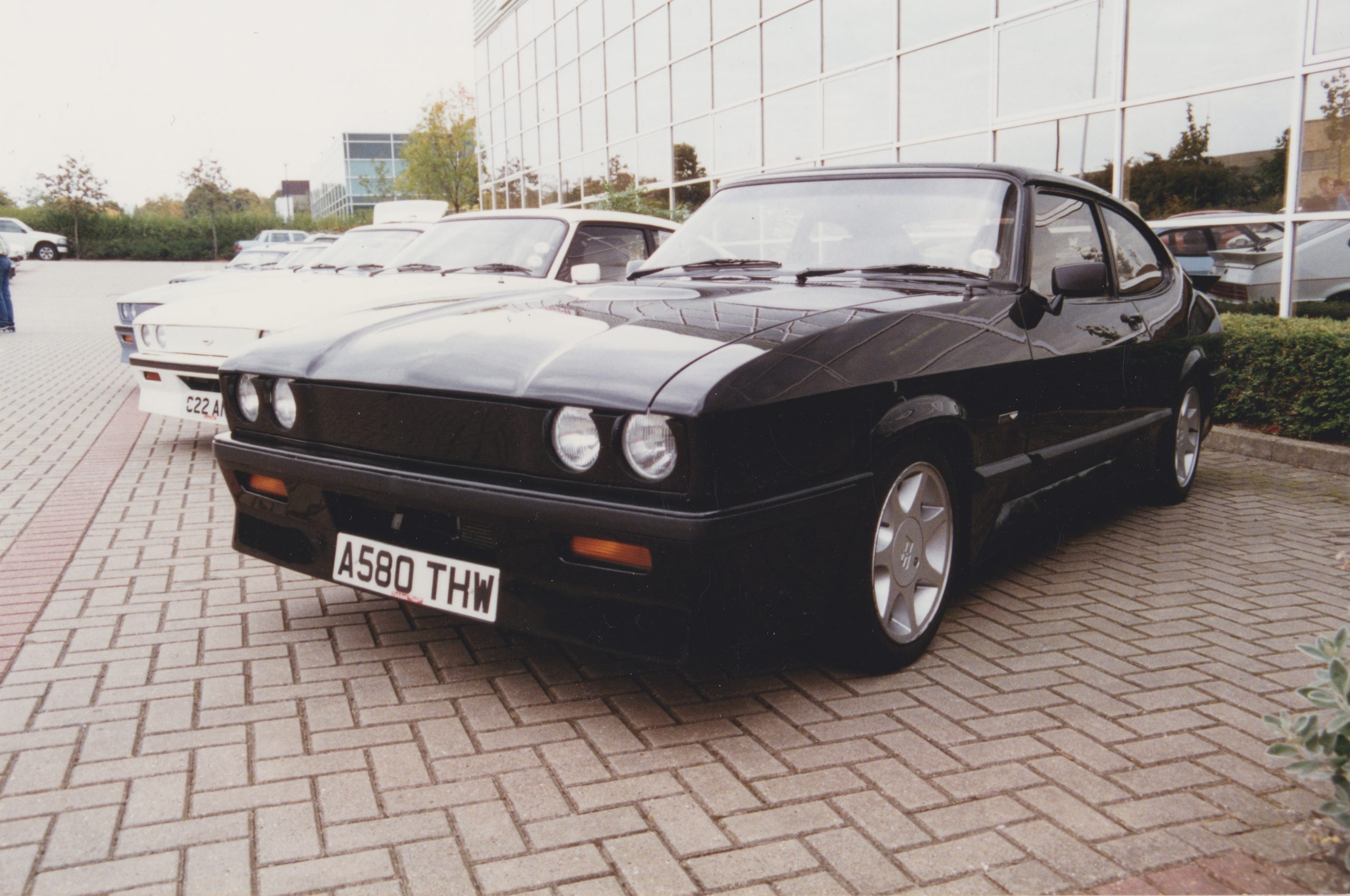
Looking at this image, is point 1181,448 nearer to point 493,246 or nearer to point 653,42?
point 493,246

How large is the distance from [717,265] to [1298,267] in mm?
5865

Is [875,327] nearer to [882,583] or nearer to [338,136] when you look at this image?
[882,583]

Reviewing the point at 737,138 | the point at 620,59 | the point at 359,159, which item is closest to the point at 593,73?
the point at 620,59

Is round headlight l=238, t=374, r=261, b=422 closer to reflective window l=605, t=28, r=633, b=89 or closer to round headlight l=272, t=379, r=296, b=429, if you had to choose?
round headlight l=272, t=379, r=296, b=429

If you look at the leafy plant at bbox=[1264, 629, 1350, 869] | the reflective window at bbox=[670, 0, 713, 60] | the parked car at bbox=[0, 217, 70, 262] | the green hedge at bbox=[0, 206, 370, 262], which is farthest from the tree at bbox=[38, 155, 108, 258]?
the leafy plant at bbox=[1264, 629, 1350, 869]

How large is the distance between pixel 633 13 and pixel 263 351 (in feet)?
54.0

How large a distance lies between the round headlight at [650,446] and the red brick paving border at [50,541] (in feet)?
6.92

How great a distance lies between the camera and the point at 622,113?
18.8 meters

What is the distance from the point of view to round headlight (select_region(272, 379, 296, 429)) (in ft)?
10.3

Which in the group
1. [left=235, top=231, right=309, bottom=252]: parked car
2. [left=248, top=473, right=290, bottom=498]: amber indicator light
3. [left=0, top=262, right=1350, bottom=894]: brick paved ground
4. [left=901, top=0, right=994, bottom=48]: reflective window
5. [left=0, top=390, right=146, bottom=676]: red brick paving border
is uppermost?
[left=901, top=0, right=994, bottom=48]: reflective window

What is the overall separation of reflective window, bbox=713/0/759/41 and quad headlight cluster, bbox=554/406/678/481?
43.0ft

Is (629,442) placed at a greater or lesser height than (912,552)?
greater

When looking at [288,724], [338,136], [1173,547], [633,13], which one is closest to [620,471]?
[288,724]

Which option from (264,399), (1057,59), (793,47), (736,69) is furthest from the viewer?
(736,69)
